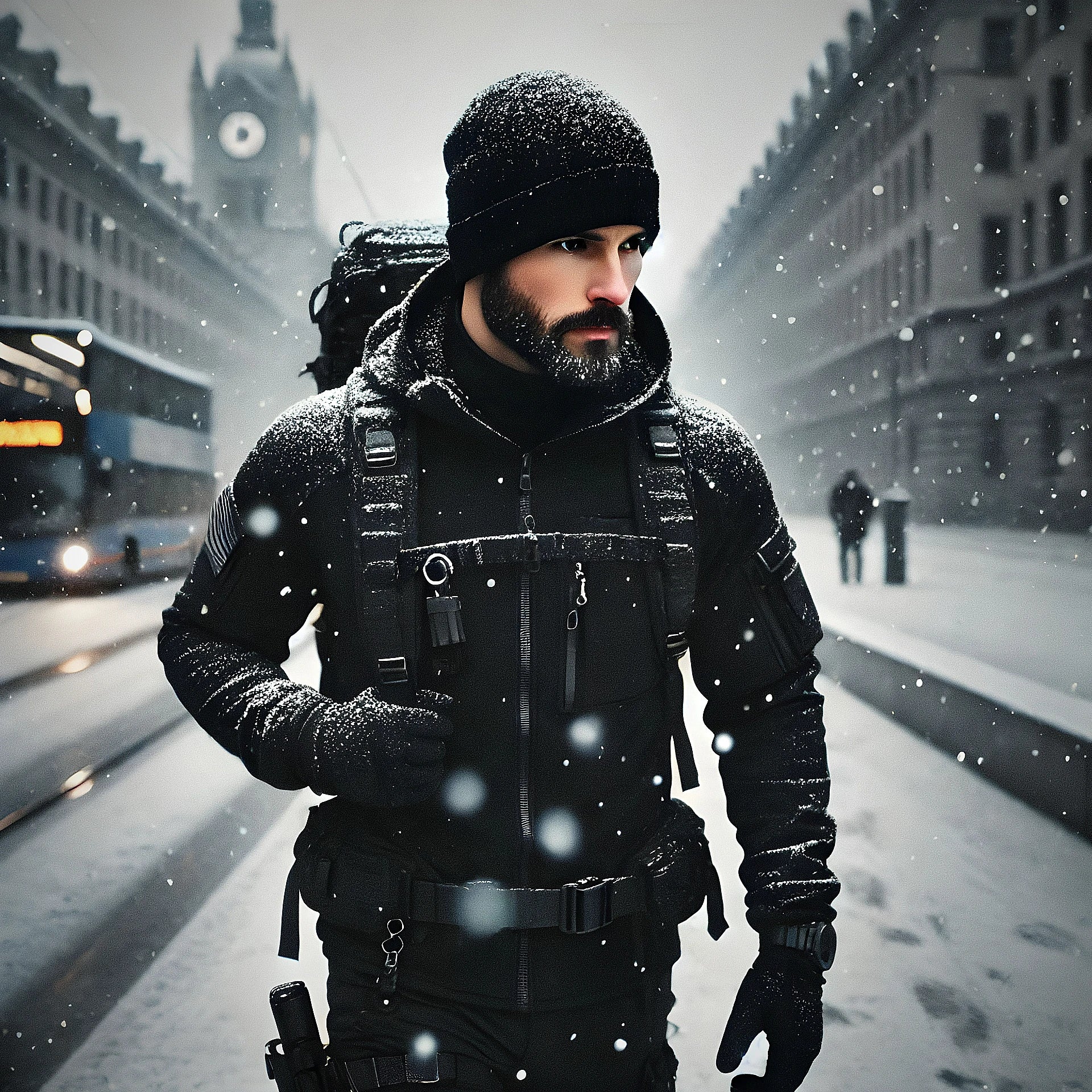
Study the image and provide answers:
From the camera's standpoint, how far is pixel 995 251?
3312cm

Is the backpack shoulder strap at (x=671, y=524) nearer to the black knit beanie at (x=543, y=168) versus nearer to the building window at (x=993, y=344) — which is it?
the black knit beanie at (x=543, y=168)

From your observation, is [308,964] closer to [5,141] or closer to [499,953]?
[499,953]

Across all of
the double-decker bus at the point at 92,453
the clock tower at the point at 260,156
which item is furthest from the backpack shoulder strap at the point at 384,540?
the clock tower at the point at 260,156

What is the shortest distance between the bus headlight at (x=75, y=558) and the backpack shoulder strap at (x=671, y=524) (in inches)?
629

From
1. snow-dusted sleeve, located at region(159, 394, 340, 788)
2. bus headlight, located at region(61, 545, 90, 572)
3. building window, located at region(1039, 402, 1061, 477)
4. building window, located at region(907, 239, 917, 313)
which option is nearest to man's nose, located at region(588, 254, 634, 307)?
snow-dusted sleeve, located at region(159, 394, 340, 788)

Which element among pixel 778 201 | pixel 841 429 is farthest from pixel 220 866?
pixel 778 201

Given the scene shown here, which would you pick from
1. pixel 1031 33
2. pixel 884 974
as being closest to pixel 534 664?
pixel 884 974

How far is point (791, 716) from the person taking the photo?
158 centimetres

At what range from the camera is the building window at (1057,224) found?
1192 inches

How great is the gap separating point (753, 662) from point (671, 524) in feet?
0.91

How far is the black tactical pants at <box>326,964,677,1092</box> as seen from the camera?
1377 millimetres

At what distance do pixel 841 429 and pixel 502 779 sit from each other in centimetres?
4385

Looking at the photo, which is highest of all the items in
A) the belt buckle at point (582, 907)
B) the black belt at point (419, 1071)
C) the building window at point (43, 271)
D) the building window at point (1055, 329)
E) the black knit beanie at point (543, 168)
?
the building window at point (43, 271)

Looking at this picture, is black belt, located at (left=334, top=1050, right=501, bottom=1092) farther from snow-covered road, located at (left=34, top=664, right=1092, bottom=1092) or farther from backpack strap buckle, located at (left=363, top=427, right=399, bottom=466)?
snow-covered road, located at (left=34, top=664, right=1092, bottom=1092)
